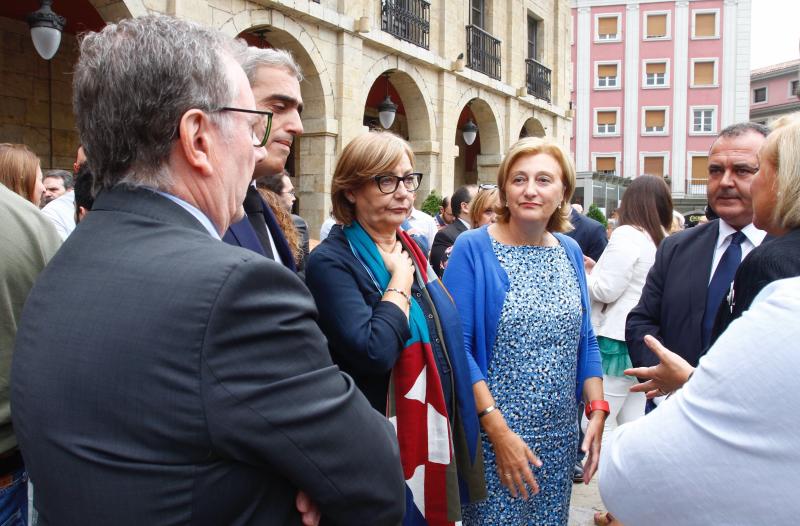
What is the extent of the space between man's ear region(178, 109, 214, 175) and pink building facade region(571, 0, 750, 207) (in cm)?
4189

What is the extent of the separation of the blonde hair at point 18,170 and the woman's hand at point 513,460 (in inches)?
99.9

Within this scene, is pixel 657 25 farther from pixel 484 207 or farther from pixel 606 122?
pixel 484 207

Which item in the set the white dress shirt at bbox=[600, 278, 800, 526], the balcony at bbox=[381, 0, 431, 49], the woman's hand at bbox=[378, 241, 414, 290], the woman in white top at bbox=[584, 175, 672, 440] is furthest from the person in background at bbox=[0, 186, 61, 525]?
the balcony at bbox=[381, 0, 431, 49]

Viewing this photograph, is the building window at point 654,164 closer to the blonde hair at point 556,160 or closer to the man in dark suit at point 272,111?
the blonde hair at point 556,160

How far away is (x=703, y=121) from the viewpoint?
136 ft

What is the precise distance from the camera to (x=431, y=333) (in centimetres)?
222

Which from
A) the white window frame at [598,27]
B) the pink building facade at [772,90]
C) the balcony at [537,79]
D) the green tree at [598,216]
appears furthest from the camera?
the pink building facade at [772,90]

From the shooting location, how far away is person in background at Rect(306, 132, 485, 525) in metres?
2.02

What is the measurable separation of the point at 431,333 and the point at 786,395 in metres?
1.40

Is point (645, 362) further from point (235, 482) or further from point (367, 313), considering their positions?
point (235, 482)

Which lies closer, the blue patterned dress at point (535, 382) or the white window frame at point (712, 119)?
the blue patterned dress at point (535, 382)

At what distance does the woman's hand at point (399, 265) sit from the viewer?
213 centimetres

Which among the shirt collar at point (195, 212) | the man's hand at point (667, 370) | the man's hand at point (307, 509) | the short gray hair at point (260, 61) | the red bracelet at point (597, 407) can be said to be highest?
the short gray hair at point (260, 61)

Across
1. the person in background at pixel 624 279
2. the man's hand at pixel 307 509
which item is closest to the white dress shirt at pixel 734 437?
the man's hand at pixel 307 509
